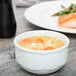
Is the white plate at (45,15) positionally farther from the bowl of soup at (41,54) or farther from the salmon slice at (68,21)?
the bowl of soup at (41,54)

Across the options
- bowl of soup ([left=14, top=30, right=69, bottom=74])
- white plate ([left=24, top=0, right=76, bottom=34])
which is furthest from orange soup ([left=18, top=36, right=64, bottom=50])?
white plate ([left=24, top=0, right=76, bottom=34])

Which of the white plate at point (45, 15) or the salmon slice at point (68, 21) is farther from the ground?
the salmon slice at point (68, 21)

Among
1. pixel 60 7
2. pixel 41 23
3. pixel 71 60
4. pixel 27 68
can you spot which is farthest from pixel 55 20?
pixel 27 68

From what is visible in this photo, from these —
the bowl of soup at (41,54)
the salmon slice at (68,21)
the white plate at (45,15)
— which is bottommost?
the white plate at (45,15)

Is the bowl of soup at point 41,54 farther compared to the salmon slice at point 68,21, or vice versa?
the salmon slice at point 68,21

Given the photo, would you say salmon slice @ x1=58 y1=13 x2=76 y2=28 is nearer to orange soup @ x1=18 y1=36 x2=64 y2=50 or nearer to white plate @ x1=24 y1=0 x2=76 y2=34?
white plate @ x1=24 y1=0 x2=76 y2=34

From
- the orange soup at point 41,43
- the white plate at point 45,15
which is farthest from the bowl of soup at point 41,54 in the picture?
the white plate at point 45,15

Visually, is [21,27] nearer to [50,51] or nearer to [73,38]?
[73,38]

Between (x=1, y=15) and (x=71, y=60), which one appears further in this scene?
(x=1, y=15)

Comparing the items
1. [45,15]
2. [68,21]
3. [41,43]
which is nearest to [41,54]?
[41,43]
